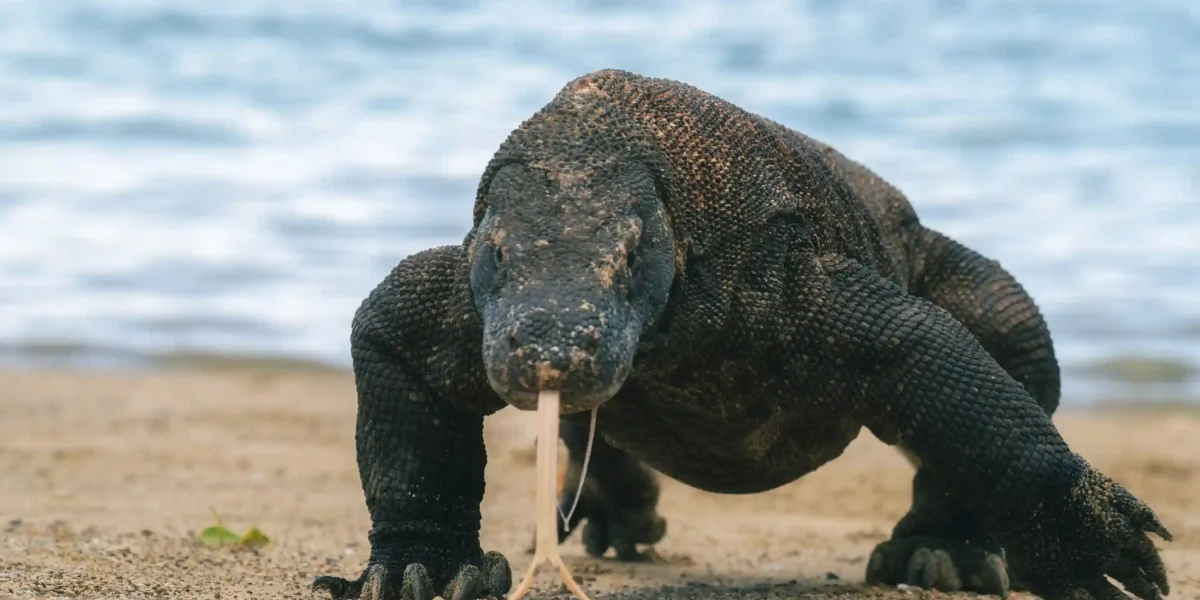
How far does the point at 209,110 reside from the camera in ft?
98.8

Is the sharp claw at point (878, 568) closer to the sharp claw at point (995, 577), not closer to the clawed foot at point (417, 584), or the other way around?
the sharp claw at point (995, 577)

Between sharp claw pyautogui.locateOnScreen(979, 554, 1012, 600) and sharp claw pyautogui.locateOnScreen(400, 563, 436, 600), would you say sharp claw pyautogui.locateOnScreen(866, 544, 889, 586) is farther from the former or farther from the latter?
sharp claw pyautogui.locateOnScreen(400, 563, 436, 600)

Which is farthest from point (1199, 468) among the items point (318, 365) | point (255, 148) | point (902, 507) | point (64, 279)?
point (255, 148)

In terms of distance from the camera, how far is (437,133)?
2698 centimetres

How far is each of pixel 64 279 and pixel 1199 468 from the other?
11.1 metres

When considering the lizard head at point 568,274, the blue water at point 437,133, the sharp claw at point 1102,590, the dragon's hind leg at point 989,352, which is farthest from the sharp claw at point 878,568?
the blue water at point 437,133

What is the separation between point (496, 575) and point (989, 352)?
2.35 meters

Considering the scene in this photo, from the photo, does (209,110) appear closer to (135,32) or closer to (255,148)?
(255,148)

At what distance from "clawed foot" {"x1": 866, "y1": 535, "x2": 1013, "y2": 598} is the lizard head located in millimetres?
2145

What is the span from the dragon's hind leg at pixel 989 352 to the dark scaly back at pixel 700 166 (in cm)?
119

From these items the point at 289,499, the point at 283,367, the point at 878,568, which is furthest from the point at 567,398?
the point at 283,367

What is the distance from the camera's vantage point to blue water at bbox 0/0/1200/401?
16.6 m

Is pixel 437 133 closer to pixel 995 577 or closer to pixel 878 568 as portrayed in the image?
pixel 878 568

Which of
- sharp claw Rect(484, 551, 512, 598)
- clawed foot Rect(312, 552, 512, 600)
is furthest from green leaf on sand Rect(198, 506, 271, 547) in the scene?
sharp claw Rect(484, 551, 512, 598)
